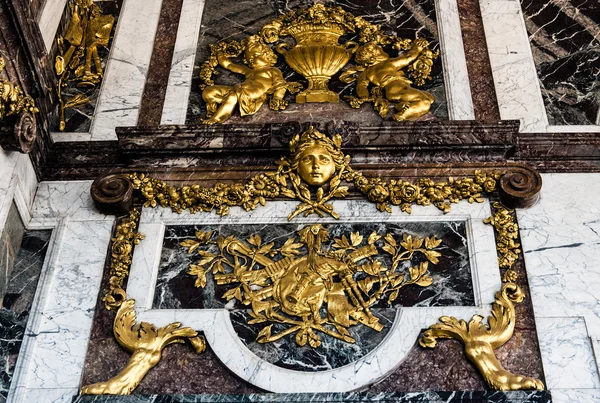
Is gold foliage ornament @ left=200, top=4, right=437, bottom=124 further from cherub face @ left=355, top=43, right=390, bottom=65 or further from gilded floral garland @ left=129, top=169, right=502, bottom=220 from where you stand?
gilded floral garland @ left=129, top=169, right=502, bottom=220

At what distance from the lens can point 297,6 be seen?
8477 mm

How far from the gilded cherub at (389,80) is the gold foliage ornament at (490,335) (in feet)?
5.77

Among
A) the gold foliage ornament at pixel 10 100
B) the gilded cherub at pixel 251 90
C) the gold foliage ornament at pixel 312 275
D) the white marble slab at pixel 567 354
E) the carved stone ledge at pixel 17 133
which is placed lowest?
the white marble slab at pixel 567 354

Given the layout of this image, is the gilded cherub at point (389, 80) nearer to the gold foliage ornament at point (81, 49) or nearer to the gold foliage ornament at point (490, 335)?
the gold foliage ornament at point (490, 335)

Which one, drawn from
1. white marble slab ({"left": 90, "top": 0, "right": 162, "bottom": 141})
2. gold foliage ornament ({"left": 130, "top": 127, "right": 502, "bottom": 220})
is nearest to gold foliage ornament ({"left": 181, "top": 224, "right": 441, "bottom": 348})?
gold foliage ornament ({"left": 130, "top": 127, "right": 502, "bottom": 220})

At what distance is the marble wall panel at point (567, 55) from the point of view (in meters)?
7.57

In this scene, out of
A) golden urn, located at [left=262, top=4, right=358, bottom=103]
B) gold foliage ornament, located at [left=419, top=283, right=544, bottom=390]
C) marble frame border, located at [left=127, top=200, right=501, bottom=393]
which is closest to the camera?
gold foliage ornament, located at [left=419, top=283, right=544, bottom=390]

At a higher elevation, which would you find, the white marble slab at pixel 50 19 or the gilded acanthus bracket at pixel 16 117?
the white marble slab at pixel 50 19

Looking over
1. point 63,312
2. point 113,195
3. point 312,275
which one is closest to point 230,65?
point 113,195

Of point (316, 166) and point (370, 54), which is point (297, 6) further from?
point (316, 166)

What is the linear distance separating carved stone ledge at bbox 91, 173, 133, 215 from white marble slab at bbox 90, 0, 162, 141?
0.58 metres

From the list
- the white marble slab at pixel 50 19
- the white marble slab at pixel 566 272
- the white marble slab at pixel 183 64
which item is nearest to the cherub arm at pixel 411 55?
the white marble slab at pixel 566 272

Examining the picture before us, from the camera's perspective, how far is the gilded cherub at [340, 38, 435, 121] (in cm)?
750

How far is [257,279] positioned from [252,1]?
3.04m
